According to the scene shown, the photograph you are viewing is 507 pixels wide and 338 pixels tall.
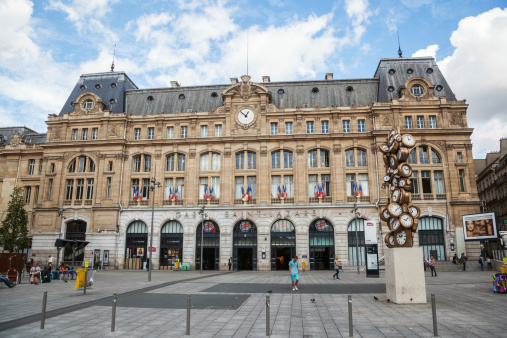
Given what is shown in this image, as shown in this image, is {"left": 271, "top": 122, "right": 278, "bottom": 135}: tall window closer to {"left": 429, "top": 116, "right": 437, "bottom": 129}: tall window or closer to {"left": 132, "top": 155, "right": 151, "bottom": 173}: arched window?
{"left": 132, "top": 155, "right": 151, "bottom": 173}: arched window

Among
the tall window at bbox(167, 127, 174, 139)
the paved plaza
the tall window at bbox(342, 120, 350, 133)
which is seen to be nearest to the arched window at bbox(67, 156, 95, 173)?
the tall window at bbox(167, 127, 174, 139)

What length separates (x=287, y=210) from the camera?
148ft

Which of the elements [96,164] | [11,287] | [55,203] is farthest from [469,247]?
[55,203]

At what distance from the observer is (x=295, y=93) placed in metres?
51.0

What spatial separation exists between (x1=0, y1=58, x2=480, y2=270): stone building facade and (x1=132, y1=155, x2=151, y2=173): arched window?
154mm

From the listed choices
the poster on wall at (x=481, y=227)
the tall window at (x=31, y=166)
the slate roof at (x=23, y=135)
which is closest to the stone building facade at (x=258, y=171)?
the poster on wall at (x=481, y=227)

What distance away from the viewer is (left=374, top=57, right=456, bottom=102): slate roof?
4844cm

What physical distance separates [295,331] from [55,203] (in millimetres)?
46288

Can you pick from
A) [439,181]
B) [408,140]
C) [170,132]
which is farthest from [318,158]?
[408,140]

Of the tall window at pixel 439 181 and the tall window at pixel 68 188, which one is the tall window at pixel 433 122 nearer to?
the tall window at pixel 439 181

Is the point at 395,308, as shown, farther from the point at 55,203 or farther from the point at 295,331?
the point at 55,203

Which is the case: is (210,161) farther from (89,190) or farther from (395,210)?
(395,210)

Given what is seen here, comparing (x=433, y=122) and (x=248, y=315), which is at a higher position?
(x=433, y=122)

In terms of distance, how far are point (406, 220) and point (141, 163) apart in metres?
38.8
